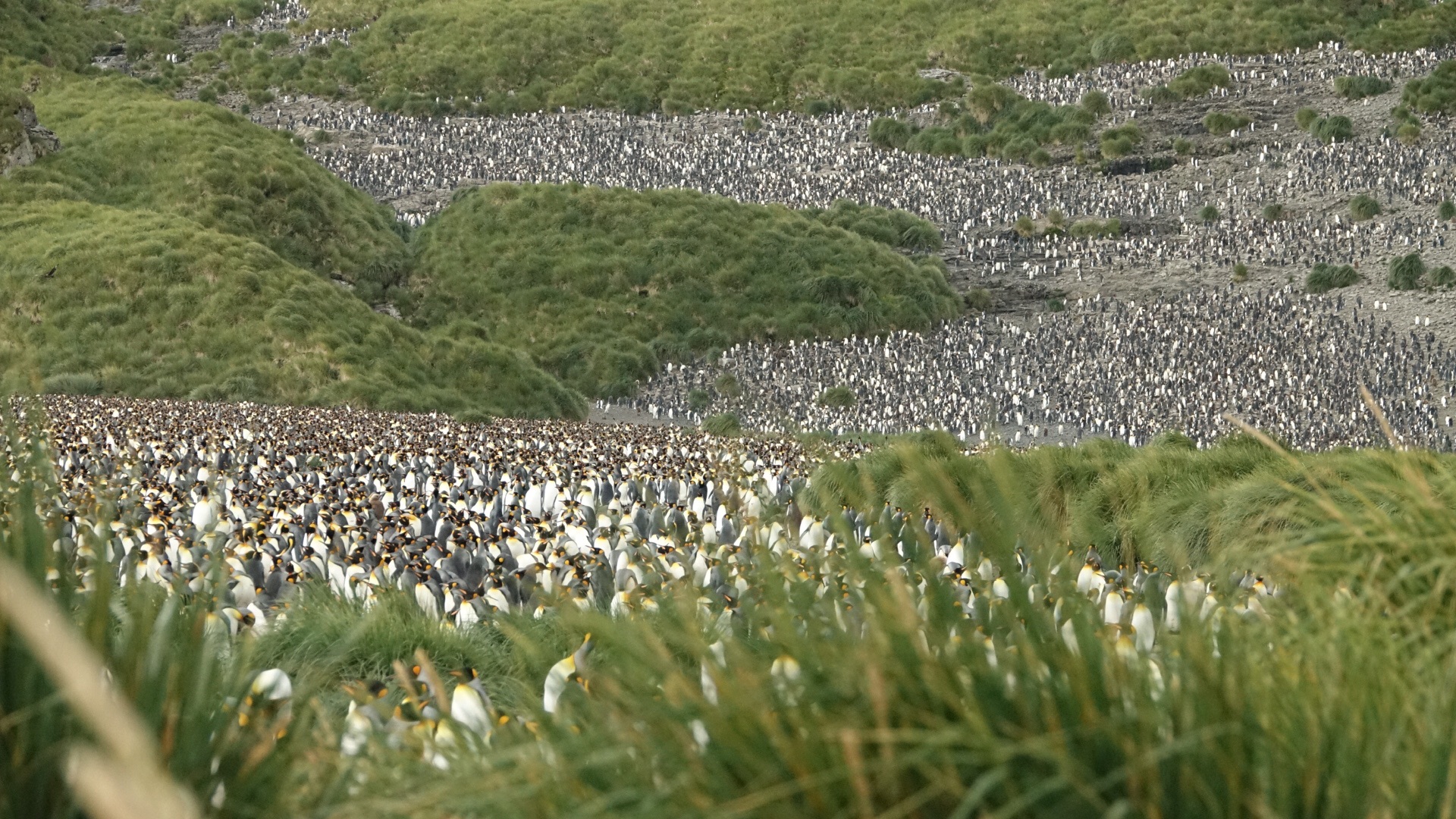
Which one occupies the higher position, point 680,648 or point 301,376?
point 680,648

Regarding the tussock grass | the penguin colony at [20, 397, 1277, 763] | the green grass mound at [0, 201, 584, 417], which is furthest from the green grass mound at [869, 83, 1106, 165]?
the tussock grass

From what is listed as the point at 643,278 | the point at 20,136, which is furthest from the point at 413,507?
the point at 20,136

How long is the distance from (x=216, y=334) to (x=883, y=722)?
43035 millimetres

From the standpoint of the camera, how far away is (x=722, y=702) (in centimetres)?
268

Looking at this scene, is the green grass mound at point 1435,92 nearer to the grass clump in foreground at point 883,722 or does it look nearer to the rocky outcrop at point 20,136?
the rocky outcrop at point 20,136

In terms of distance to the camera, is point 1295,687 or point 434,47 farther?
point 434,47

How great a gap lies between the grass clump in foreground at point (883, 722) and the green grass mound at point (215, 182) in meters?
55.0

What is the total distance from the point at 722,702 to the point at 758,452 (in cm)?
2081

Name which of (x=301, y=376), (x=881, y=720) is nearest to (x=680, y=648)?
(x=881, y=720)

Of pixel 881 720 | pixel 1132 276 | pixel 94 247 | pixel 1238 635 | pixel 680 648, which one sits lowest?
pixel 1132 276

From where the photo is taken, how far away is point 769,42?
105125 mm

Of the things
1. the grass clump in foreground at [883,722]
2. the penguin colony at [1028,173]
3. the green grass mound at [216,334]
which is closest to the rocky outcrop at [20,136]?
the green grass mound at [216,334]

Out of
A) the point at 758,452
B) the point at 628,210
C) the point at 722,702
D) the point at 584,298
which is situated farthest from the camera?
the point at 628,210

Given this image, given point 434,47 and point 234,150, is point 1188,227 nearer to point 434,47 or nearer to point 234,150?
point 234,150
